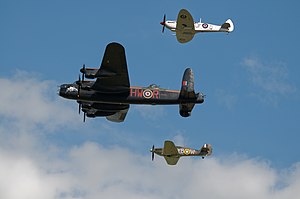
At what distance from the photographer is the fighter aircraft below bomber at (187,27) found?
62875 millimetres

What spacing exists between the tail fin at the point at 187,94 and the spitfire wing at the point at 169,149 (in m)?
17.4

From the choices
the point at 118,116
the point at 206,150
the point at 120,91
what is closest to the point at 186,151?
the point at 206,150

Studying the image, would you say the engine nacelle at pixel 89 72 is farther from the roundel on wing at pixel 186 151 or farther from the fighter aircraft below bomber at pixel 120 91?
the roundel on wing at pixel 186 151

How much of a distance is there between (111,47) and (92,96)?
4.96 m

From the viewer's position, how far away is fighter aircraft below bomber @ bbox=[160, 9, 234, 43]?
62.9m

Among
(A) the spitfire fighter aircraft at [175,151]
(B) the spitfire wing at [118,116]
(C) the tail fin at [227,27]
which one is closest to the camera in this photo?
(B) the spitfire wing at [118,116]

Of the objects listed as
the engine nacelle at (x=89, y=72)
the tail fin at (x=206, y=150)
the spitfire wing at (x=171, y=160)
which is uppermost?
the tail fin at (x=206, y=150)

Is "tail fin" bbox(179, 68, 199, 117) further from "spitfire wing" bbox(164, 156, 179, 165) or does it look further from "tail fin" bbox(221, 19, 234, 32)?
"spitfire wing" bbox(164, 156, 179, 165)

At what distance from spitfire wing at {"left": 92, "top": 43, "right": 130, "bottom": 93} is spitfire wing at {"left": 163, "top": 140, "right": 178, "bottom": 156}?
1917 centimetres

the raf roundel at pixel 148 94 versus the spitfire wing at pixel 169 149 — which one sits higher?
the spitfire wing at pixel 169 149

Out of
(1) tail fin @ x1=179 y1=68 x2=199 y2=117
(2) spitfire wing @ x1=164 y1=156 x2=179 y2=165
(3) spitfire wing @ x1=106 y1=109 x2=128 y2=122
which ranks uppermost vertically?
(2) spitfire wing @ x1=164 y1=156 x2=179 y2=165

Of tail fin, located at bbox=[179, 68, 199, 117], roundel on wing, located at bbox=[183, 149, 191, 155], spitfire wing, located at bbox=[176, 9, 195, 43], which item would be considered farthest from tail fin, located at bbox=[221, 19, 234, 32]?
roundel on wing, located at bbox=[183, 149, 191, 155]

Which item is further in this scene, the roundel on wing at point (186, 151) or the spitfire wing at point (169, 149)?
the roundel on wing at point (186, 151)

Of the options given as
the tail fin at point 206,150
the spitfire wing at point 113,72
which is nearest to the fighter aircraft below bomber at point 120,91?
the spitfire wing at point 113,72
